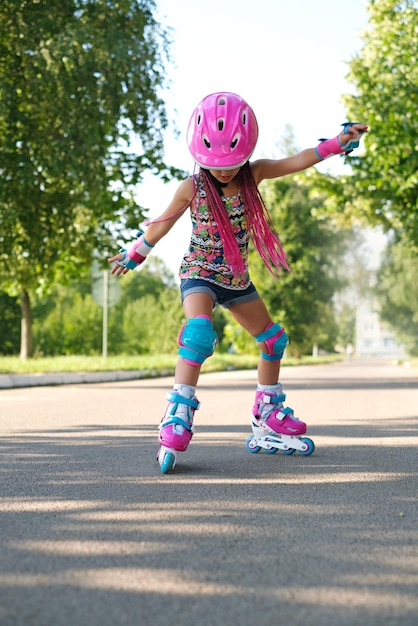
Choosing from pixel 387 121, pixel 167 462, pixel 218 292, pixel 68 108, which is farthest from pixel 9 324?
pixel 167 462

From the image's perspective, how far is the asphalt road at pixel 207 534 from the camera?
2.26 m

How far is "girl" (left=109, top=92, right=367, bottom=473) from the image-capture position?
486 cm

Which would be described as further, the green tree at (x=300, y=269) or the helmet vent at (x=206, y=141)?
the green tree at (x=300, y=269)

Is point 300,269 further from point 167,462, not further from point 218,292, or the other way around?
point 167,462

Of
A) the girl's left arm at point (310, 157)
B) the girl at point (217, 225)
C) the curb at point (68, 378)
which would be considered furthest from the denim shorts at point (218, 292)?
the curb at point (68, 378)

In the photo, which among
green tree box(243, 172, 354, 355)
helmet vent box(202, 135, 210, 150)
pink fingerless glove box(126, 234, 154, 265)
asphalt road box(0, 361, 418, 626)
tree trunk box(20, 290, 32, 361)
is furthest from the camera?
green tree box(243, 172, 354, 355)

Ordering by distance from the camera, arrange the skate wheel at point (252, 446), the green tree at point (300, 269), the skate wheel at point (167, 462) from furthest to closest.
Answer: the green tree at point (300, 269) → the skate wheel at point (252, 446) → the skate wheel at point (167, 462)

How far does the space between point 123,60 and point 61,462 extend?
1123cm

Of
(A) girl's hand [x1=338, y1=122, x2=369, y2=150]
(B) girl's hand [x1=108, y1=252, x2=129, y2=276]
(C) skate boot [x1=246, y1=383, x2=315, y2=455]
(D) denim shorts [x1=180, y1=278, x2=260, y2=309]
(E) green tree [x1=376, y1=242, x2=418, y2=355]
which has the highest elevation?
(E) green tree [x1=376, y1=242, x2=418, y2=355]

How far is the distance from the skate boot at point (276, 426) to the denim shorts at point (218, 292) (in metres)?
0.59

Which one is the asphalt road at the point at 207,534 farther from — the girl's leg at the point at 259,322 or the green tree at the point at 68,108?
the green tree at the point at 68,108

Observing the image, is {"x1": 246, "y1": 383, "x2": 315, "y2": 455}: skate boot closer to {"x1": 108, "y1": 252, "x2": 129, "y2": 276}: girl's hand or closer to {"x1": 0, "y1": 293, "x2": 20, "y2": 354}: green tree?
{"x1": 108, "y1": 252, "x2": 129, "y2": 276}: girl's hand

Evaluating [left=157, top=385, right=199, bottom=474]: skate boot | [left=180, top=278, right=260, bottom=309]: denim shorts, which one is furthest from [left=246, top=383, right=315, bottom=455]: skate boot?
[left=157, top=385, right=199, bottom=474]: skate boot

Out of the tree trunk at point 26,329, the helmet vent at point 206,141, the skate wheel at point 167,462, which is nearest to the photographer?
the skate wheel at point 167,462
